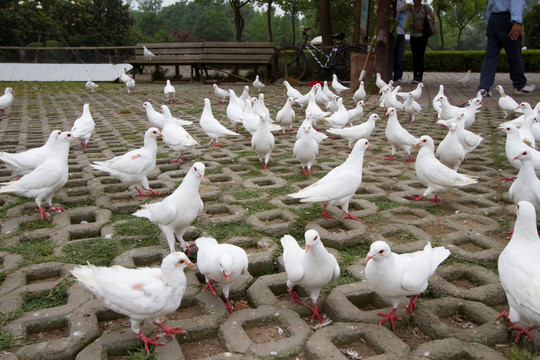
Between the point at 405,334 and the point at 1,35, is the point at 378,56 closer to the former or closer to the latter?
the point at 405,334

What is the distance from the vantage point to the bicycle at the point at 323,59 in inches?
542

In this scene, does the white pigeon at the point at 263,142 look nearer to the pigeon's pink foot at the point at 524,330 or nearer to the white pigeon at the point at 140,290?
the white pigeon at the point at 140,290

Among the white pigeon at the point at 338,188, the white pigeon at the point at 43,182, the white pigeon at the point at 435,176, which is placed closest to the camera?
the white pigeon at the point at 338,188

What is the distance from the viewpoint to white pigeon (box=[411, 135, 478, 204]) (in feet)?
13.6

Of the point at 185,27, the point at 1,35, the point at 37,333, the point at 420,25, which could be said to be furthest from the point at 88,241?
the point at 185,27

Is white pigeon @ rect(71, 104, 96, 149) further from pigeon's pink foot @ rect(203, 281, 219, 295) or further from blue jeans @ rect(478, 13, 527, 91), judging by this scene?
blue jeans @ rect(478, 13, 527, 91)

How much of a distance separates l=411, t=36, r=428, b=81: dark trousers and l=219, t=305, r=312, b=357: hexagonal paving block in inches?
433

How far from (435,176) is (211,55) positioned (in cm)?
1301

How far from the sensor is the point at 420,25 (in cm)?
1152

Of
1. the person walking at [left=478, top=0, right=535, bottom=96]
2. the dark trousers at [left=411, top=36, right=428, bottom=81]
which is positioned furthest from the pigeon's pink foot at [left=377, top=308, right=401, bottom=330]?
the dark trousers at [left=411, top=36, right=428, bottom=81]

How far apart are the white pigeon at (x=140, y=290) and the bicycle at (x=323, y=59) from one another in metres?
11.8

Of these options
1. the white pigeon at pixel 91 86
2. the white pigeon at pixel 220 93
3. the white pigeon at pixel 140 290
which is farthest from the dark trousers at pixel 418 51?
the white pigeon at pixel 140 290

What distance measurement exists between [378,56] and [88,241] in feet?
31.8

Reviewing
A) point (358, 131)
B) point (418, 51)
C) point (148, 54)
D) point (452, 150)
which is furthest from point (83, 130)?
point (148, 54)
